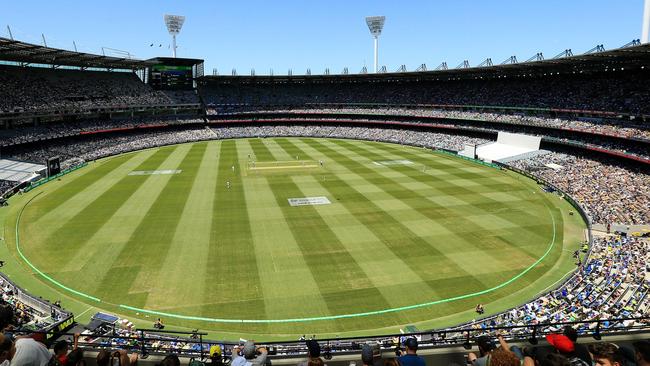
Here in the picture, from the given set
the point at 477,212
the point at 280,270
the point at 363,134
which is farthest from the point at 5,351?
the point at 363,134

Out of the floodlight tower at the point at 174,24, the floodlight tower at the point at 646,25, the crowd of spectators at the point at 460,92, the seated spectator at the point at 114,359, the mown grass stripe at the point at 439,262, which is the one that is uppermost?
the floodlight tower at the point at 174,24

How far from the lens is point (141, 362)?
335 inches

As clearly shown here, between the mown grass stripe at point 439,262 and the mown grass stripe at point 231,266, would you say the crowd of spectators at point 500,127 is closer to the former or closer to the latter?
the mown grass stripe at point 439,262

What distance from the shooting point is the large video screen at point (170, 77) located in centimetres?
9756

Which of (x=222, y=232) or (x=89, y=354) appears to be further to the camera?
(x=222, y=232)

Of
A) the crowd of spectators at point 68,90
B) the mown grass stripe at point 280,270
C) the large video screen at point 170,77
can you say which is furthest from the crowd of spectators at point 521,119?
the mown grass stripe at point 280,270

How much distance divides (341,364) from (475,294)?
16468 millimetres

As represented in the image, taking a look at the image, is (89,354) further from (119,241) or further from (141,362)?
(119,241)

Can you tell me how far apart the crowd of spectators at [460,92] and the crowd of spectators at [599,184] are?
11.1 m

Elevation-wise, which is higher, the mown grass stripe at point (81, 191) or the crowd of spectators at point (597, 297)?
the mown grass stripe at point (81, 191)

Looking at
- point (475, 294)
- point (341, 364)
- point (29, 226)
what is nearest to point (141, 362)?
point (341, 364)

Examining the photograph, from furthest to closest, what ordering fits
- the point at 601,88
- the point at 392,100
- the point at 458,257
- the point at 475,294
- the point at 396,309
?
the point at 392,100 → the point at 601,88 → the point at 458,257 → the point at 475,294 → the point at 396,309

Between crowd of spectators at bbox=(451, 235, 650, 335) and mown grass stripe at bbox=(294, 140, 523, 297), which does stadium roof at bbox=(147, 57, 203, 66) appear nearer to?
mown grass stripe at bbox=(294, 140, 523, 297)

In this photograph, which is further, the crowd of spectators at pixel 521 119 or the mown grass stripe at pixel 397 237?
the crowd of spectators at pixel 521 119
